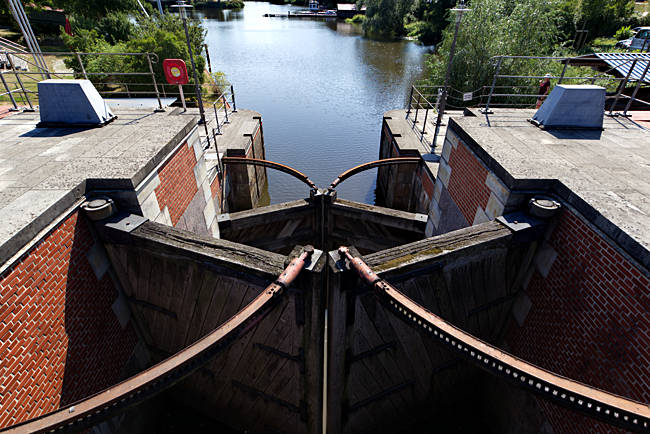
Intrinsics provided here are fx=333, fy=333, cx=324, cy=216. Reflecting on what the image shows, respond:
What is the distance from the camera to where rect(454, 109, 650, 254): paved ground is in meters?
5.08

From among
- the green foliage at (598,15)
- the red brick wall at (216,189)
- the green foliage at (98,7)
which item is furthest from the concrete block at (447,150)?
the green foliage at (598,15)

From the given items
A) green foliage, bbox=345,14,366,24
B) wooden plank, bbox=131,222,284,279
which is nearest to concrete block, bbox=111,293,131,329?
wooden plank, bbox=131,222,284,279

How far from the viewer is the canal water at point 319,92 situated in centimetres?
1924

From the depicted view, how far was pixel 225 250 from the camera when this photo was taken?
5.42m

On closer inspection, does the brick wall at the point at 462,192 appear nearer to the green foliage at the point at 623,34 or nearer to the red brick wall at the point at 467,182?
the red brick wall at the point at 467,182

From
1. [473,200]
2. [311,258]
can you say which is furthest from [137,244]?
[473,200]

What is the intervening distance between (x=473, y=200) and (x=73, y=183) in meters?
7.71

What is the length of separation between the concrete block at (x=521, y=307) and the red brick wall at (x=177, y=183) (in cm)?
732

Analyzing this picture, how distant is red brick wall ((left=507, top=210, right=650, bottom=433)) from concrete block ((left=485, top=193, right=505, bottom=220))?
94cm

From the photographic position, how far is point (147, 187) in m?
6.11

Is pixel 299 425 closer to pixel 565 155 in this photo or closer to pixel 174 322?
pixel 174 322

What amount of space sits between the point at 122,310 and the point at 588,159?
962cm

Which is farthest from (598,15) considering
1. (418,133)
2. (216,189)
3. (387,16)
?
(216,189)

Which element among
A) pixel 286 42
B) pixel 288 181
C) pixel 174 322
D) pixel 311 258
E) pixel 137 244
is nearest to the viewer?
pixel 311 258
